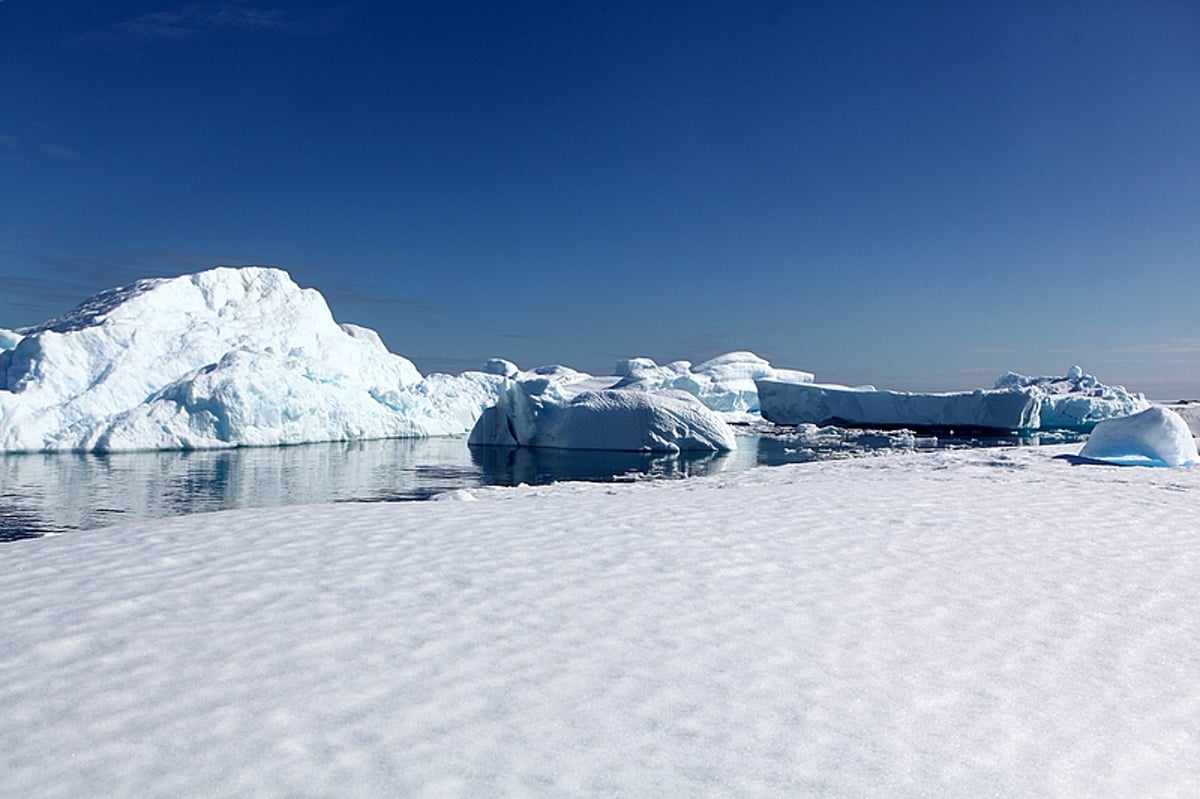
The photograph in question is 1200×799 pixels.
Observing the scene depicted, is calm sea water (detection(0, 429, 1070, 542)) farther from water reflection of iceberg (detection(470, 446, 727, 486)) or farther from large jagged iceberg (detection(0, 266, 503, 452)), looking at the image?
large jagged iceberg (detection(0, 266, 503, 452))

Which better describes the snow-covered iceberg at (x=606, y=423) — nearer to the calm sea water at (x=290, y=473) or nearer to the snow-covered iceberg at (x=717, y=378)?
the calm sea water at (x=290, y=473)

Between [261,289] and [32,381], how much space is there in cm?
1028

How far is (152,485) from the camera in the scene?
14906mm

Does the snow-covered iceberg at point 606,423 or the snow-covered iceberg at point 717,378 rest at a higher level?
the snow-covered iceberg at point 717,378

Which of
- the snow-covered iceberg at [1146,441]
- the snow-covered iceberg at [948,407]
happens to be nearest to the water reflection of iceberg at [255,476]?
the snow-covered iceberg at [1146,441]

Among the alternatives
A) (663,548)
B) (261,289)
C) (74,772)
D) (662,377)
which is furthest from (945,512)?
(662,377)

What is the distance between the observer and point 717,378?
5797cm

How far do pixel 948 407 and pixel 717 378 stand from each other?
21886 millimetres

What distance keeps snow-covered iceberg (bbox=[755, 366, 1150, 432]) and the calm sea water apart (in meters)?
10.6

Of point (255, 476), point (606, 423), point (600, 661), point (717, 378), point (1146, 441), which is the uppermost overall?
point (717, 378)

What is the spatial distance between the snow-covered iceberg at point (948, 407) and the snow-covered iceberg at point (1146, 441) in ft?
80.5

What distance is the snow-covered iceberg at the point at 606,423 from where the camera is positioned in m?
24.0

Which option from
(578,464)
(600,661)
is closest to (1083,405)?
(578,464)

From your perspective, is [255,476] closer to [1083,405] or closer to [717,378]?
[1083,405]
